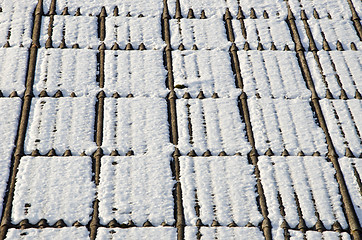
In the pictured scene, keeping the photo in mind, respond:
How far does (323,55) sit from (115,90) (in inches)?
117

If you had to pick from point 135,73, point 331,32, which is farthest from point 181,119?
point 331,32

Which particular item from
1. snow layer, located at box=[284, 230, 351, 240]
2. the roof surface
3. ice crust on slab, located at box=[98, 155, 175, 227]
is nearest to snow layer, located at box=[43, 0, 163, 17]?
the roof surface

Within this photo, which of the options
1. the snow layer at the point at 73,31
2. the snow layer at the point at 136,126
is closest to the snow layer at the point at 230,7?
the snow layer at the point at 73,31

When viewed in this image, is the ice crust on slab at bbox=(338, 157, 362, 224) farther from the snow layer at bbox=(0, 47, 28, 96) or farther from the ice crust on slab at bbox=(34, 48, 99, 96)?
the snow layer at bbox=(0, 47, 28, 96)

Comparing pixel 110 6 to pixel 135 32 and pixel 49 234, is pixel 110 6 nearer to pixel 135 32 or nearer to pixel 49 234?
pixel 135 32

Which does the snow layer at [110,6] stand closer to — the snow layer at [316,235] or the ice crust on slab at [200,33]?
the ice crust on slab at [200,33]

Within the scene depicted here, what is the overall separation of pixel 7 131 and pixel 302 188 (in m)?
3.42

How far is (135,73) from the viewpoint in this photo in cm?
649

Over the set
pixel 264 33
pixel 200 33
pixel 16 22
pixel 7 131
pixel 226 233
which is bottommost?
pixel 226 233

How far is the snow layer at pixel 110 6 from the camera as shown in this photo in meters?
7.26

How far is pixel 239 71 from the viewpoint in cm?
663

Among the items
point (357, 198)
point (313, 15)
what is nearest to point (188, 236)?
point (357, 198)

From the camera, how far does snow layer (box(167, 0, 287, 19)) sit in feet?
24.4

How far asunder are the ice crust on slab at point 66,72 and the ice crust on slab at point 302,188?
2418 millimetres
